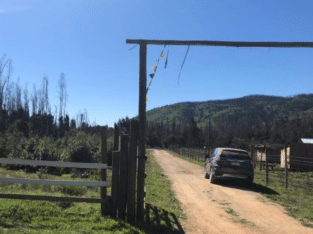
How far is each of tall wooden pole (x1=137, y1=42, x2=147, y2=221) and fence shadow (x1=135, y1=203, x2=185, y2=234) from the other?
1.11ft

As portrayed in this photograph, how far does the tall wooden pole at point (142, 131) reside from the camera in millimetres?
6027

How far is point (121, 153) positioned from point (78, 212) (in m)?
1.57

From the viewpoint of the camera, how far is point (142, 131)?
6090 mm

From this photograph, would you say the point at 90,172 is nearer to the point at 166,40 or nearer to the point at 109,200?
the point at 109,200

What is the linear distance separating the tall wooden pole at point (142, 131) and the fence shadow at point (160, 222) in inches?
13.3

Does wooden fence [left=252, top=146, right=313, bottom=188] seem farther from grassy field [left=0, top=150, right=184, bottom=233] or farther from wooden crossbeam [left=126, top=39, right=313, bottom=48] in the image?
grassy field [left=0, top=150, right=184, bottom=233]

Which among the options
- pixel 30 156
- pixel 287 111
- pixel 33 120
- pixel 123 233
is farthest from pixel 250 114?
pixel 123 233

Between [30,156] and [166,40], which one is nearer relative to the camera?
[166,40]

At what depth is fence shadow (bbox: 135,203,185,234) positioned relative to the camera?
559cm

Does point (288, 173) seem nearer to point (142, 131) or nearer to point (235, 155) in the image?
point (235, 155)

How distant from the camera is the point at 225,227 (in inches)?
238

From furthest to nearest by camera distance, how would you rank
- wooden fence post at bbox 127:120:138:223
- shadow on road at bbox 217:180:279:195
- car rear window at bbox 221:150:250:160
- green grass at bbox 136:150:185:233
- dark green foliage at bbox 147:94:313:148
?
dark green foliage at bbox 147:94:313:148 < car rear window at bbox 221:150:250:160 < shadow on road at bbox 217:180:279:195 < wooden fence post at bbox 127:120:138:223 < green grass at bbox 136:150:185:233

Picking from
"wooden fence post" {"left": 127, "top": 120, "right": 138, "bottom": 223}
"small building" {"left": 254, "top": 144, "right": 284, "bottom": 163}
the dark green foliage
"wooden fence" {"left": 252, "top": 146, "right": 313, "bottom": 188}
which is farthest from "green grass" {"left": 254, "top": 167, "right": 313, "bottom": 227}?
the dark green foliage

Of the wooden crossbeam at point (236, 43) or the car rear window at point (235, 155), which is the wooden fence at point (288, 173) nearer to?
the car rear window at point (235, 155)
